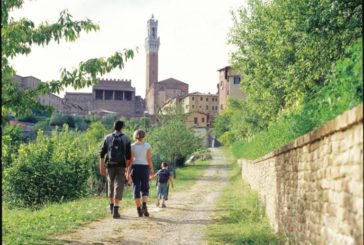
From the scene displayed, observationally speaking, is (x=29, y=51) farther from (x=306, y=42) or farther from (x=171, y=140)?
(x=171, y=140)

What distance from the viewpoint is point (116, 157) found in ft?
31.6

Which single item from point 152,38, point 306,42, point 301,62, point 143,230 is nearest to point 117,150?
point 143,230

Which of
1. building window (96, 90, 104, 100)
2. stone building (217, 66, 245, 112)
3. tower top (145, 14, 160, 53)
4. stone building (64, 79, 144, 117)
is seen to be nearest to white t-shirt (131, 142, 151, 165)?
stone building (217, 66, 245, 112)

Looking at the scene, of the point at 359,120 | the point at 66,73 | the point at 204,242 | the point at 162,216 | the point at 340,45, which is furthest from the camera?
the point at 340,45

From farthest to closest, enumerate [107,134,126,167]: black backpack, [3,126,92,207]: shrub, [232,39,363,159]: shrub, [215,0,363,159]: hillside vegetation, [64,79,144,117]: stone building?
[64,79,144,117]: stone building
[3,126,92,207]: shrub
[107,134,126,167]: black backpack
[215,0,363,159]: hillside vegetation
[232,39,363,159]: shrub

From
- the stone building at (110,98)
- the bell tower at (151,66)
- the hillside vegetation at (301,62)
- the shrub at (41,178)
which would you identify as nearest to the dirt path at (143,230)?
the hillside vegetation at (301,62)

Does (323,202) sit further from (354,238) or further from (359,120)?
(359,120)

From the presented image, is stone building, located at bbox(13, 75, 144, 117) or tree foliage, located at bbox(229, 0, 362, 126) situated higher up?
stone building, located at bbox(13, 75, 144, 117)

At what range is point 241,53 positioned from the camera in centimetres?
3684

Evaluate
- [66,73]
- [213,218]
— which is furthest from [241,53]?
[66,73]

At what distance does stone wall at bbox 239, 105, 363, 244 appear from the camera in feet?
12.8

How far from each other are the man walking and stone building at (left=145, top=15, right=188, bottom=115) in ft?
428

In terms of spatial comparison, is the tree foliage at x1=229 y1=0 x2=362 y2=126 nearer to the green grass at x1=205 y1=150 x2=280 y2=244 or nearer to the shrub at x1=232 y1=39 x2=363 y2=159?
the shrub at x1=232 y1=39 x2=363 y2=159

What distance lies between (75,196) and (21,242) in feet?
43.4
